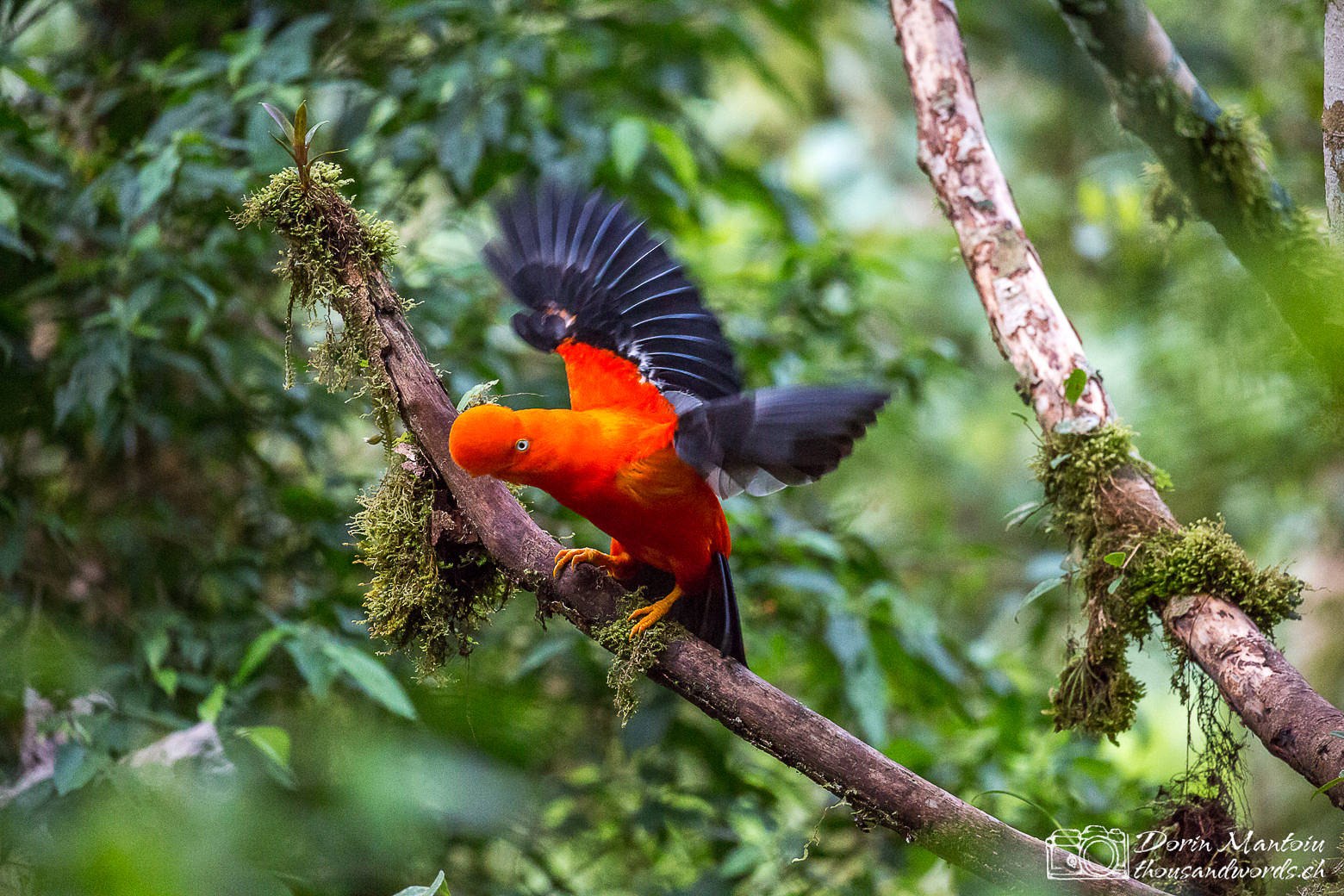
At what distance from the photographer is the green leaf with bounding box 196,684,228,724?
2.60 metres

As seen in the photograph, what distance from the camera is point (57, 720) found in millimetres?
2555

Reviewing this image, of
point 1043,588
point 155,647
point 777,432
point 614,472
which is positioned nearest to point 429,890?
point 614,472

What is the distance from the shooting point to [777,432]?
1.92m

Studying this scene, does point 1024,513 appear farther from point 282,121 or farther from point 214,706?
point 214,706

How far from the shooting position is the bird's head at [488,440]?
76.4 inches

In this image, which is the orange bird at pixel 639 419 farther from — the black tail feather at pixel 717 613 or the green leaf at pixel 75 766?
the green leaf at pixel 75 766

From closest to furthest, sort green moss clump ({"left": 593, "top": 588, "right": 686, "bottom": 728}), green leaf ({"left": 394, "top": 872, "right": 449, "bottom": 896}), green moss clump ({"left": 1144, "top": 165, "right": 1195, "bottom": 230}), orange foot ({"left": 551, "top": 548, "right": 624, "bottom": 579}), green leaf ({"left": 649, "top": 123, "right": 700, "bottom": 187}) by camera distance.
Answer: green leaf ({"left": 394, "top": 872, "right": 449, "bottom": 896})
green moss clump ({"left": 593, "top": 588, "right": 686, "bottom": 728})
orange foot ({"left": 551, "top": 548, "right": 624, "bottom": 579})
green moss clump ({"left": 1144, "top": 165, "right": 1195, "bottom": 230})
green leaf ({"left": 649, "top": 123, "right": 700, "bottom": 187})

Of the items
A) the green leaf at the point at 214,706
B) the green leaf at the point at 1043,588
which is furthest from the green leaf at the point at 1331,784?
the green leaf at the point at 214,706

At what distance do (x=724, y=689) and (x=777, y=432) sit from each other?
1.70 ft

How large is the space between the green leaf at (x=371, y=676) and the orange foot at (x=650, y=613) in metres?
0.79

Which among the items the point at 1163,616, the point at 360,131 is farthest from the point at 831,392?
the point at 360,131

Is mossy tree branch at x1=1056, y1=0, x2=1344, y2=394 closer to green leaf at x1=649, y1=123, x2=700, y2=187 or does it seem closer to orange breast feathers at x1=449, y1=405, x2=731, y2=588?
green leaf at x1=649, y1=123, x2=700, y2=187

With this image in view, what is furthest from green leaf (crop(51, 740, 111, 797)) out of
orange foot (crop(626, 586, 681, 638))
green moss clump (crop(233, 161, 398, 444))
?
orange foot (crop(626, 586, 681, 638))

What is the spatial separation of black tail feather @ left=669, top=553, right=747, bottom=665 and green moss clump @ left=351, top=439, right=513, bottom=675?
1.35 feet
